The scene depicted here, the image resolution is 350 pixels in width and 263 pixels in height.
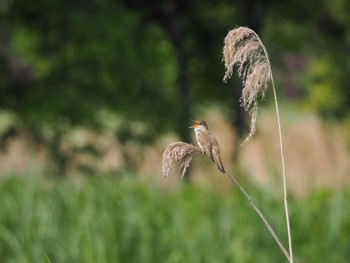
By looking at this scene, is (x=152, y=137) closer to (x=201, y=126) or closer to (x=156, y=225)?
(x=156, y=225)

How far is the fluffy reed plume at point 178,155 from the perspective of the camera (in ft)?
3.75

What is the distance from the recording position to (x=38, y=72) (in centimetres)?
1240

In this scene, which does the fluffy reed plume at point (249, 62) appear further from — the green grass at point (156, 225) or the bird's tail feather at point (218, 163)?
the green grass at point (156, 225)

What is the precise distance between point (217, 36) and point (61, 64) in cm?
357

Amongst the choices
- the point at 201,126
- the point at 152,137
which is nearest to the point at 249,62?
the point at 201,126

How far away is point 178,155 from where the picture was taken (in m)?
1.15

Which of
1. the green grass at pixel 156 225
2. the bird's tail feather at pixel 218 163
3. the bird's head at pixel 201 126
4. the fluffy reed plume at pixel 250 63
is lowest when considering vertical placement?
the green grass at pixel 156 225

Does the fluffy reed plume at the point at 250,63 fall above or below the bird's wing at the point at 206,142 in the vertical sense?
above

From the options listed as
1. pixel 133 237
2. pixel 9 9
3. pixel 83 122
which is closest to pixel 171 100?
pixel 83 122

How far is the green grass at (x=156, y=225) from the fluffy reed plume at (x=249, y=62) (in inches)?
104

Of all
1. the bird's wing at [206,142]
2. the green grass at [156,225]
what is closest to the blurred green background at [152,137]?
the green grass at [156,225]

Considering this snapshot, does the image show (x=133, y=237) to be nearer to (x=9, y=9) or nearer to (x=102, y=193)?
(x=102, y=193)

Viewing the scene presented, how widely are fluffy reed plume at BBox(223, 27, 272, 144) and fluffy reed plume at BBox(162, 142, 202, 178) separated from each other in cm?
11

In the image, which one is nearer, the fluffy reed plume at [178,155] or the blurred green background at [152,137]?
the fluffy reed plume at [178,155]
